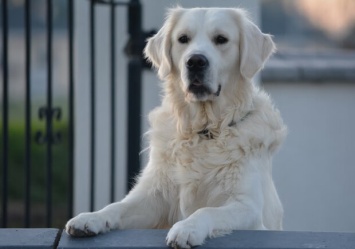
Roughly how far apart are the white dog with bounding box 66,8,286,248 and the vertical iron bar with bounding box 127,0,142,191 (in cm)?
153

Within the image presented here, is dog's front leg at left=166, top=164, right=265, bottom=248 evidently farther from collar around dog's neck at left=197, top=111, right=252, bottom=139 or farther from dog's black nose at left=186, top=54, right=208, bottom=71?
dog's black nose at left=186, top=54, right=208, bottom=71

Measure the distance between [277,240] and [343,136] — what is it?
448 cm

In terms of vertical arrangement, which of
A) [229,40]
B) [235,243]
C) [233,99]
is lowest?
[235,243]

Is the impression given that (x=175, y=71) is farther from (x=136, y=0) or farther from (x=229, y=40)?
(x=136, y=0)

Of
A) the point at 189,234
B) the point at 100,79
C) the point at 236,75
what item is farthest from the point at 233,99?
the point at 100,79

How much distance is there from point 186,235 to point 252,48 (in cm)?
136

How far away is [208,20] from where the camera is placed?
4383 mm

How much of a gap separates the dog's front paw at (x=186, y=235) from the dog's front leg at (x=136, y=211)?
37 cm

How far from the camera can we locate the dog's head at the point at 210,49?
4258 mm

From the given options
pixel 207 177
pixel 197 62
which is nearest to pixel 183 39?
pixel 197 62

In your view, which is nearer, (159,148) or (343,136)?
(159,148)

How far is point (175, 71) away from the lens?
14.9 feet

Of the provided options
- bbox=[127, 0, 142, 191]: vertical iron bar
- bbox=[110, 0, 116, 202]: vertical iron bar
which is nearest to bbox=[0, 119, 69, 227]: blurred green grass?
bbox=[110, 0, 116, 202]: vertical iron bar

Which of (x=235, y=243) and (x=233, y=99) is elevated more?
(x=233, y=99)
